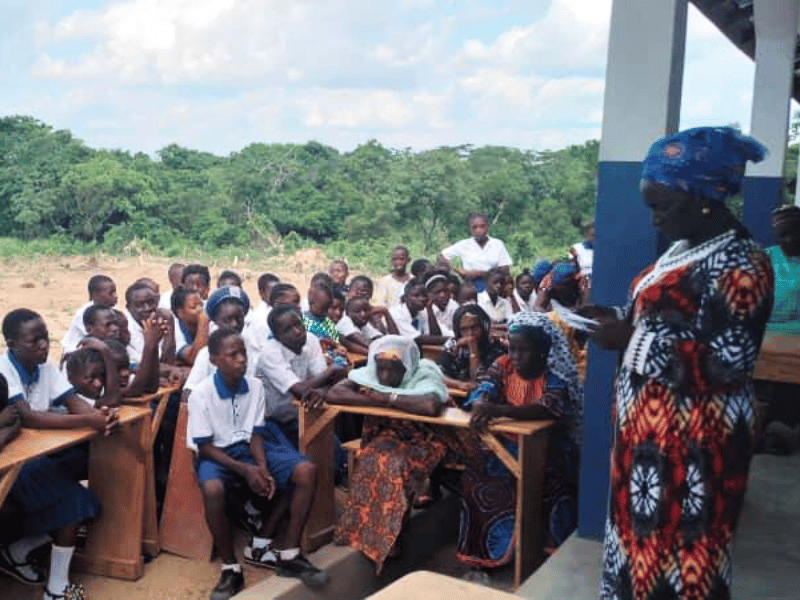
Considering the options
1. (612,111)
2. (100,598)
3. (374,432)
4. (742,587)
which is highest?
(612,111)

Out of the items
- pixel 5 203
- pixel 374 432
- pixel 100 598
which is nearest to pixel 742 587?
pixel 374 432

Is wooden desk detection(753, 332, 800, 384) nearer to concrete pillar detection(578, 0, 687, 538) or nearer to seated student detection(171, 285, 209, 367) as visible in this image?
concrete pillar detection(578, 0, 687, 538)

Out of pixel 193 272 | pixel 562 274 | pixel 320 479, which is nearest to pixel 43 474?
pixel 320 479

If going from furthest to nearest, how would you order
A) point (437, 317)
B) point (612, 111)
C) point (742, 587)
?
point (437, 317)
point (612, 111)
point (742, 587)

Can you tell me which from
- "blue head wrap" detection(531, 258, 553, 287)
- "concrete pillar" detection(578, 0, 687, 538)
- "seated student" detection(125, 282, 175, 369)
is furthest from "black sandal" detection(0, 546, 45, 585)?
"blue head wrap" detection(531, 258, 553, 287)

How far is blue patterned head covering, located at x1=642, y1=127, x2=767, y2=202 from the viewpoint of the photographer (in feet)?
7.62

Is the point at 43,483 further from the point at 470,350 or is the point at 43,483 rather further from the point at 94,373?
the point at 470,350

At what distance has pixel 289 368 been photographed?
4781 millimetres

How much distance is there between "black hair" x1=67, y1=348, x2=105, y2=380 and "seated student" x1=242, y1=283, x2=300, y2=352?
968 mm

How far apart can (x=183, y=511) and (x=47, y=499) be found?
689 mm

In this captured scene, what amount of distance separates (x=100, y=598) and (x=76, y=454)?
0.69 meters

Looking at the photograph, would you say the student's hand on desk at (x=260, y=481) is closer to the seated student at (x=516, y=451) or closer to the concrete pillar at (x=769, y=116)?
the seated student at (x=516, y=451)

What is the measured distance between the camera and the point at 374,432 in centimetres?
441

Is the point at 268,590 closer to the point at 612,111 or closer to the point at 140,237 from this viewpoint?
the point at 612,111
